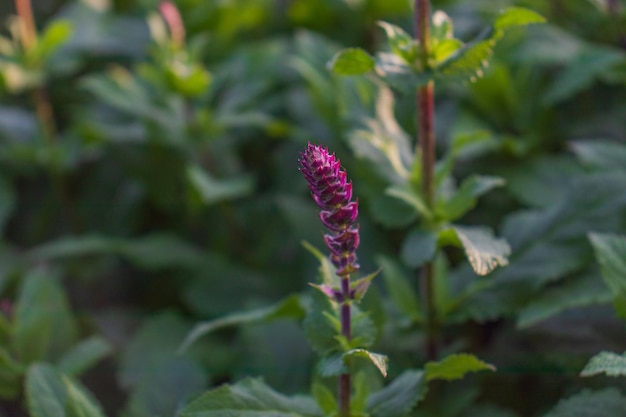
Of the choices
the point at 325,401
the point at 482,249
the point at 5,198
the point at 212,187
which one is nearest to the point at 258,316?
the point at 325,401

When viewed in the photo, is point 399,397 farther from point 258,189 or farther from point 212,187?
point 258,189

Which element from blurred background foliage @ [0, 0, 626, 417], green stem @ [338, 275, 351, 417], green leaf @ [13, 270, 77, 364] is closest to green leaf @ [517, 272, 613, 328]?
blurred background foliage @ [0, 0, 626, 417]

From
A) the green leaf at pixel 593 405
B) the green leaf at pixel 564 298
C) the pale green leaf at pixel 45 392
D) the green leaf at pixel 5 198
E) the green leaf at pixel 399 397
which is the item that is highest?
the green leaf at pixel 5 198

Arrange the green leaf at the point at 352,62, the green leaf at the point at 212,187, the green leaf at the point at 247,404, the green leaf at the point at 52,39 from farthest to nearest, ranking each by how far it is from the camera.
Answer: the green leaf at the point at 52,39, the green leaf at the point at 212,187, the green leaf at the point at 352,62, the green leaf at the point at 247,404

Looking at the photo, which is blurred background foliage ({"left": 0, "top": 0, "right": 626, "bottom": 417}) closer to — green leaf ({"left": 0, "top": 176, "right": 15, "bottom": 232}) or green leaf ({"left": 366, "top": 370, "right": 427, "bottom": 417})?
green leaf ({"left": 0, "top": 176, "right": 15, "bottom": 232})

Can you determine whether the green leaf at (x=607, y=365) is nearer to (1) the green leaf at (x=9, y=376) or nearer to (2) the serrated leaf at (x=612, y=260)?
(2) the serrated leaf at (x=612, y=260)

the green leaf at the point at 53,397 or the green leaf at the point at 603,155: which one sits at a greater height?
the green leaf at the point at 603,155

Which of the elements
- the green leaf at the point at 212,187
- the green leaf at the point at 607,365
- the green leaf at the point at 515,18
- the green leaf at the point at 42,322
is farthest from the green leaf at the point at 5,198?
the green leaf at the point at 607,365
